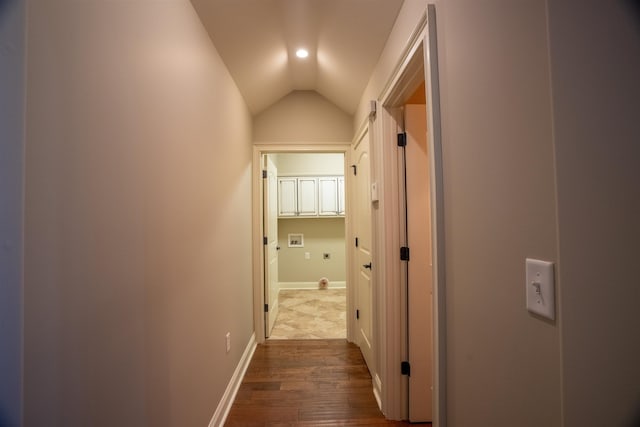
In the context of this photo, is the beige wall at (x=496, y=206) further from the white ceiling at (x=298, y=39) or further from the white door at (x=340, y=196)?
the white door at (x=340, y=196)

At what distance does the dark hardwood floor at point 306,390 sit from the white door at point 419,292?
23 centimetres

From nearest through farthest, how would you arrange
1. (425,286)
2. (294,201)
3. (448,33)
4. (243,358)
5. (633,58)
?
(633,58), (448,33), (425,286), (243,358), (294,201)

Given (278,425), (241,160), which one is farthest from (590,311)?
(241,160)

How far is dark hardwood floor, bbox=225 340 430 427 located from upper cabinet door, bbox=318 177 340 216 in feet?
8.76

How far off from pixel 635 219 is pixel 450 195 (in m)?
0.59

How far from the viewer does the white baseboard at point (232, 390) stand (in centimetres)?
171

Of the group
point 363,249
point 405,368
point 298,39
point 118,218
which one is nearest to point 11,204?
point 118,218

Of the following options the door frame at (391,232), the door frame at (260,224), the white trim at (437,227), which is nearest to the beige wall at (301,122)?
the door frame at (260,224)

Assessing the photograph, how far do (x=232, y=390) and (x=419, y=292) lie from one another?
5.05ft

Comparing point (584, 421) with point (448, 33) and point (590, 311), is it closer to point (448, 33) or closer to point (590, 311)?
point (590, 311)

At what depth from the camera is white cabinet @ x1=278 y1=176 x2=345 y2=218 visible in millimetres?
5086

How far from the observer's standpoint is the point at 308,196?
5.10 meters

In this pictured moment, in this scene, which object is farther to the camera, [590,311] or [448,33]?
[448,33]

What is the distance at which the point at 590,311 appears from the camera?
47 cm
